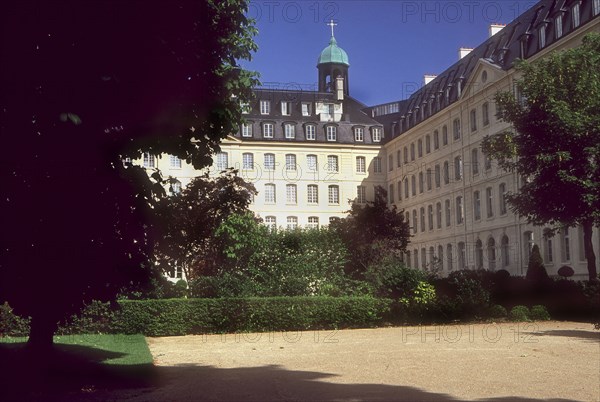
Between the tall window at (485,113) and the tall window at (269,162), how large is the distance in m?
25.3

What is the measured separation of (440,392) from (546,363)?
4.31 m

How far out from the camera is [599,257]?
3722 centimetres

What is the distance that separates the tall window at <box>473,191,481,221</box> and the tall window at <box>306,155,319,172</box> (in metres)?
22.0

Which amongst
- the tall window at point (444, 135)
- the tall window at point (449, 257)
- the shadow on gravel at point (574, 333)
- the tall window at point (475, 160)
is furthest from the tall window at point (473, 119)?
the shadow on gravel at point (574, 333)

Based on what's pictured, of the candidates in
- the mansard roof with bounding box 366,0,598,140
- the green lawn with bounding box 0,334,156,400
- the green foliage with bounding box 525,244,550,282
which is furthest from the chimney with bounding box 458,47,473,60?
the green lawn with bounding box 0,334,156,400

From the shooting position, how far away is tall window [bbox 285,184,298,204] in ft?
230

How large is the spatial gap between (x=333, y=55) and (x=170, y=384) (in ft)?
237

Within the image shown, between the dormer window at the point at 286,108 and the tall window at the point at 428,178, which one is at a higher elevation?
the dormer window at the point at 286,108

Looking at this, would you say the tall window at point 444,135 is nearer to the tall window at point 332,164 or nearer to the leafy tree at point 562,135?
the tall window at point 332,164

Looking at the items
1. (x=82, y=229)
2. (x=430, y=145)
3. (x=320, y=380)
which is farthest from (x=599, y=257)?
(x=82, y=229)

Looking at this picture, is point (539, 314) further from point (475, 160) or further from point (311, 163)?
point (311, 163)

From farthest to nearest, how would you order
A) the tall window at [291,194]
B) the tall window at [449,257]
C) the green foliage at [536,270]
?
the tall window at [291,194]
the tall window at [449,257]
the green foliage at [536,270]

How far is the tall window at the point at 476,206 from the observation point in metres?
52.1

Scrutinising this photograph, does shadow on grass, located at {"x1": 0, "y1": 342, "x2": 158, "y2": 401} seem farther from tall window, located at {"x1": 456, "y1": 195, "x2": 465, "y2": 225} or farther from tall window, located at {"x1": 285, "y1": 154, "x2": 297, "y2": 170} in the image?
tall window, located at {"x1": 285, "y1": 154, "x2": 297, "y2": 170}
